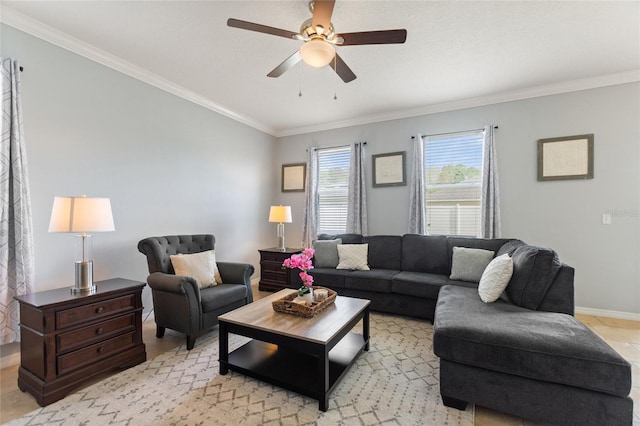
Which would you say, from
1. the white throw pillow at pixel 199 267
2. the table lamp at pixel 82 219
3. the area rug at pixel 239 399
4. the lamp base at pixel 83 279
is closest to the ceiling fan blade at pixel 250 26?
the table lamp at pixel 82 219

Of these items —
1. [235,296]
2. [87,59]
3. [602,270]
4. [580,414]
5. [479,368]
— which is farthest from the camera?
[602,270]

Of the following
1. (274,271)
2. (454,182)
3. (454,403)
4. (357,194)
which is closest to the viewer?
(454,403)

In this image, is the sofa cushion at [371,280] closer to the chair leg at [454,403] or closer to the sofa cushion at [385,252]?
the sofa cushion at [385,252]

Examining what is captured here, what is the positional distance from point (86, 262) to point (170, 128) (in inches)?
78.8

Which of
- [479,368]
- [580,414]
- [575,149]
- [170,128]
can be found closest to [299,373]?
[479,368]

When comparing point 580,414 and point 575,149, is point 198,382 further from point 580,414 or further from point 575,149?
point 575,149

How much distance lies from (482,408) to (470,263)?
1.69 m

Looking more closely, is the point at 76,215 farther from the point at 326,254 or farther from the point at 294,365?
the point at 326,254

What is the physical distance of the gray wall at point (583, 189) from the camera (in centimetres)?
326

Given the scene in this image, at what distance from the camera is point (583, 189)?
135 inches

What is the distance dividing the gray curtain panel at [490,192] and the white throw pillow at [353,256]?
5.52 ft

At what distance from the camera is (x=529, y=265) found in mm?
2199

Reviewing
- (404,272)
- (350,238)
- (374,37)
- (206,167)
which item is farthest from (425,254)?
(206,167)

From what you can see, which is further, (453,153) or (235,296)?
(453,153)
